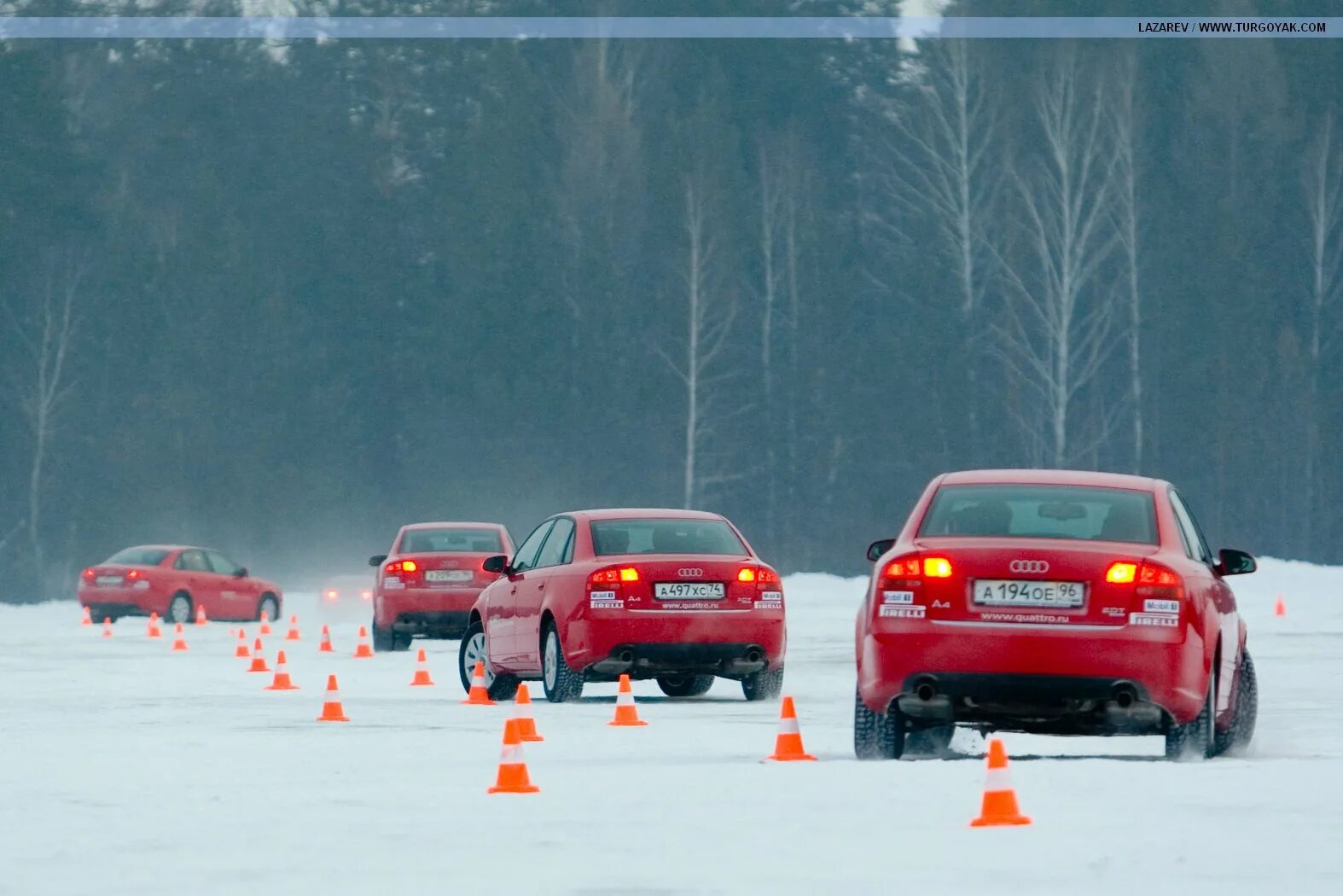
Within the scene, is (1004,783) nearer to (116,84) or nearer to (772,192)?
(772,192)

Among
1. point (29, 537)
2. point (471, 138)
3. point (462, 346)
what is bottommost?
point (29, 537)

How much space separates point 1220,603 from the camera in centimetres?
1353

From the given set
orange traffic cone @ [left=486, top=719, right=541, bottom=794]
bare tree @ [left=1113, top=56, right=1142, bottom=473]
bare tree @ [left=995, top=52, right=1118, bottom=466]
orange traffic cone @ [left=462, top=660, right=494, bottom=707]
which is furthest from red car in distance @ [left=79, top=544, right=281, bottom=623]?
bare tree @ [left=1113, top=56, right=1142, bottom=473]

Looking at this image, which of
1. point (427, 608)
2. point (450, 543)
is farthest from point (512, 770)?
point (450, 543)

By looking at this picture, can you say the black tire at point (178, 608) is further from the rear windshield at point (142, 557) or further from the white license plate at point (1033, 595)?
the white license plate at point (1033, 595)

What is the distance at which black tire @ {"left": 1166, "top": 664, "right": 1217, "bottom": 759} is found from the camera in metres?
13.0

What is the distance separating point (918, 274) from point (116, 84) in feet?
73.8

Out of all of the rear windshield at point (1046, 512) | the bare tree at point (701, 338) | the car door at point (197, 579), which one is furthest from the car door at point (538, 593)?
the bare tree at point (701, 338)

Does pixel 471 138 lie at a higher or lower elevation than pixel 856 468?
higher

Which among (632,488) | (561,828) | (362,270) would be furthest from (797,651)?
(362,270)

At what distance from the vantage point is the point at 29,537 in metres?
65.5

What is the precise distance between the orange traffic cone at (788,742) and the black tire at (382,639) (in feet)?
51.3

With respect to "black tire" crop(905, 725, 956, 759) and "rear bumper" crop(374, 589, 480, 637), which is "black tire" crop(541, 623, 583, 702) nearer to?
"black tire" crop(905, 725, 956, 759)

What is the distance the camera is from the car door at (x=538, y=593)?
19391 mm
